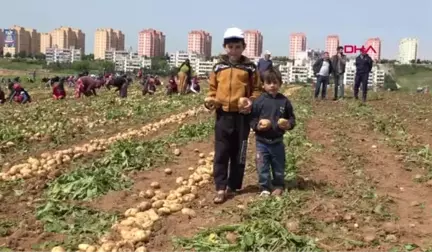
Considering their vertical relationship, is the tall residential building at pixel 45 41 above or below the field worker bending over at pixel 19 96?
above

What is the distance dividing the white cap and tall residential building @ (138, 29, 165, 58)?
13387 cm

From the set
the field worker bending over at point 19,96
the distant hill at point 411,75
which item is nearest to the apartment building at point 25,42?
the distant hill at point 411,75

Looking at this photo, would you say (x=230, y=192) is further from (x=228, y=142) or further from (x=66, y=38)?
(x=66, y=38)

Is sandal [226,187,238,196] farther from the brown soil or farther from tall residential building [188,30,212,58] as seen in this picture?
tall residential building [188,30,212,58]

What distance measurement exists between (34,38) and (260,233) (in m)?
167

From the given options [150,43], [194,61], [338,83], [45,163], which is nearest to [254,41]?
[194,61]

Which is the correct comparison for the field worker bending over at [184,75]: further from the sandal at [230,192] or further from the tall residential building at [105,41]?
the tall residential building at [105,41]

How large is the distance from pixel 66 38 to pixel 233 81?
166 meters

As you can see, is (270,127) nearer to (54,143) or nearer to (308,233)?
(308,233)

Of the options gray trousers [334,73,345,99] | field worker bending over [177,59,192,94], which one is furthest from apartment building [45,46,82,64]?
gray trousers [334,73,345,99]

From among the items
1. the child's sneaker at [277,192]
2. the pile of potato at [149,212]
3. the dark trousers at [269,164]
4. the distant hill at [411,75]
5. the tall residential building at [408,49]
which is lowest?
the pile of potato at [149,212]

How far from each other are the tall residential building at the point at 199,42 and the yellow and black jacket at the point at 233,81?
126m

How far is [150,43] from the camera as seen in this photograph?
476 ft

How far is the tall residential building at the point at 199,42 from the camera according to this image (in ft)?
433
